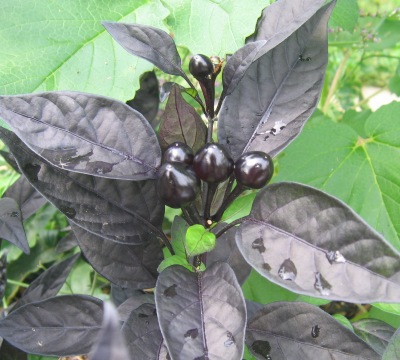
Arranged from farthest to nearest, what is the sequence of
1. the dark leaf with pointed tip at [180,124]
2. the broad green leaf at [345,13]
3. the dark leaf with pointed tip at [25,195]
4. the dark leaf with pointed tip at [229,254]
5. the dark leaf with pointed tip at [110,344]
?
1. the broad green leaf at [345,13]
2. the dark leaf with pointed tip at [25,195]
3. the dark leaf with pointed tip at [229,254]
4. the dark leaf with pointed tip at [180,124]
5. the dark leaf with pointed tip at [110,344]

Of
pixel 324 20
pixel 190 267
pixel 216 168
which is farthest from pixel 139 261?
pixel 324 20

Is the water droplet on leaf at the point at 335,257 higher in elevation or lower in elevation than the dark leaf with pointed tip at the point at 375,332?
higher

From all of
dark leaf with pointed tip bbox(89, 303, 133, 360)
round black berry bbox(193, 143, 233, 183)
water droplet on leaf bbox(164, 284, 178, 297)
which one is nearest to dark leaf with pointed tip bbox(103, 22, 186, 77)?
round black berry bbox(193, 143, 233, 183)

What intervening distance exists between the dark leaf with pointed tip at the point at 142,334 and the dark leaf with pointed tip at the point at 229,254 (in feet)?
0.40

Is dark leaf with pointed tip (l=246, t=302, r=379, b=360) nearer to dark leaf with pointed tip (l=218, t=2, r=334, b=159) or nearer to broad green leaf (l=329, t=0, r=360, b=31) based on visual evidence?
dark leaf with pointed tip (l=218, t=2, r=334, b=159)

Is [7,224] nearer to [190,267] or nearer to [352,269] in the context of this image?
[190,267]

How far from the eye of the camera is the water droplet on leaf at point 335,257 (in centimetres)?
38

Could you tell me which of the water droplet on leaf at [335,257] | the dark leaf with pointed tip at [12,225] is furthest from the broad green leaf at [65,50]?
the water droplet on leaf at [335,257]

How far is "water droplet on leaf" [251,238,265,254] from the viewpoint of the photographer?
41cm

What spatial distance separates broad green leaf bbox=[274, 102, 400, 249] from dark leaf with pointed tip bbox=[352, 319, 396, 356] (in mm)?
152

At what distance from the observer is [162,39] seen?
47 cm

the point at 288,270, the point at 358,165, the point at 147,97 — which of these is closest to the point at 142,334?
the point at 288,270

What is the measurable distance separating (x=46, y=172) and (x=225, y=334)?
23 cm

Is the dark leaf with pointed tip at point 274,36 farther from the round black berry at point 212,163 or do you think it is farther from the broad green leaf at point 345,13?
the broad green leaf at point 345,13
